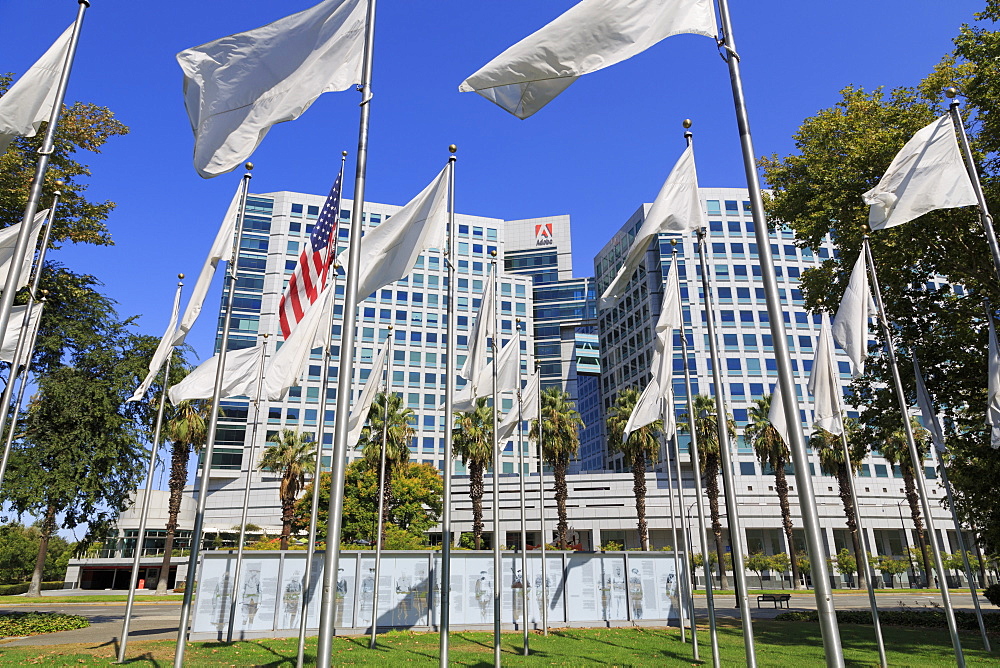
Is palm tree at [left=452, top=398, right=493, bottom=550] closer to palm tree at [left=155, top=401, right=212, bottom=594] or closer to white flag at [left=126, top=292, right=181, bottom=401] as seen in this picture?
palm tree at [left=155, top=401, right=212, bottom=594]

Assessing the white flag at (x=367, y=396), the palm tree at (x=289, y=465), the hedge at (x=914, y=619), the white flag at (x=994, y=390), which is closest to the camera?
the white flag at (x=994, y=390)

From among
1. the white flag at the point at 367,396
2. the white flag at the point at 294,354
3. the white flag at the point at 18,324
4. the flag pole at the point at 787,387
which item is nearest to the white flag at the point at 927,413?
the flag pole at the point at 787,387

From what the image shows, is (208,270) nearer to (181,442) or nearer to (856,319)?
(856,319)

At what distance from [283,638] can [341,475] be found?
16807 millimetres

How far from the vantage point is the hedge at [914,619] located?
80.4ft

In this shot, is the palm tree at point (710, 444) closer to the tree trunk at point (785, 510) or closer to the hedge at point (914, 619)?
the tree trunk at point (785, 510)

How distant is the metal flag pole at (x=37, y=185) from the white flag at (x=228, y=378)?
5.57m

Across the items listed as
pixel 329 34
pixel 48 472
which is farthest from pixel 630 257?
pixel 48 472

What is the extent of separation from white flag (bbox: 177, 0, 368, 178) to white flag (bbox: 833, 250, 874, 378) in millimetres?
11798

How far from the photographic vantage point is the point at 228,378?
54.9ft

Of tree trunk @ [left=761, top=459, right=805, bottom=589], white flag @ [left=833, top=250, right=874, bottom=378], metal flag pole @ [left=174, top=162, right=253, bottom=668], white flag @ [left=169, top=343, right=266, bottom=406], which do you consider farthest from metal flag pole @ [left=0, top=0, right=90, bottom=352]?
tree trunk @ [left=761, top=459, right=805, bottom=589]

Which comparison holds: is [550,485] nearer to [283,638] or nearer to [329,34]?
[283,638]

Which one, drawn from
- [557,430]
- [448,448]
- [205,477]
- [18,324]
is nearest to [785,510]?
[557,430]

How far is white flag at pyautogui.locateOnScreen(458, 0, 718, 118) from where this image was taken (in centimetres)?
745
